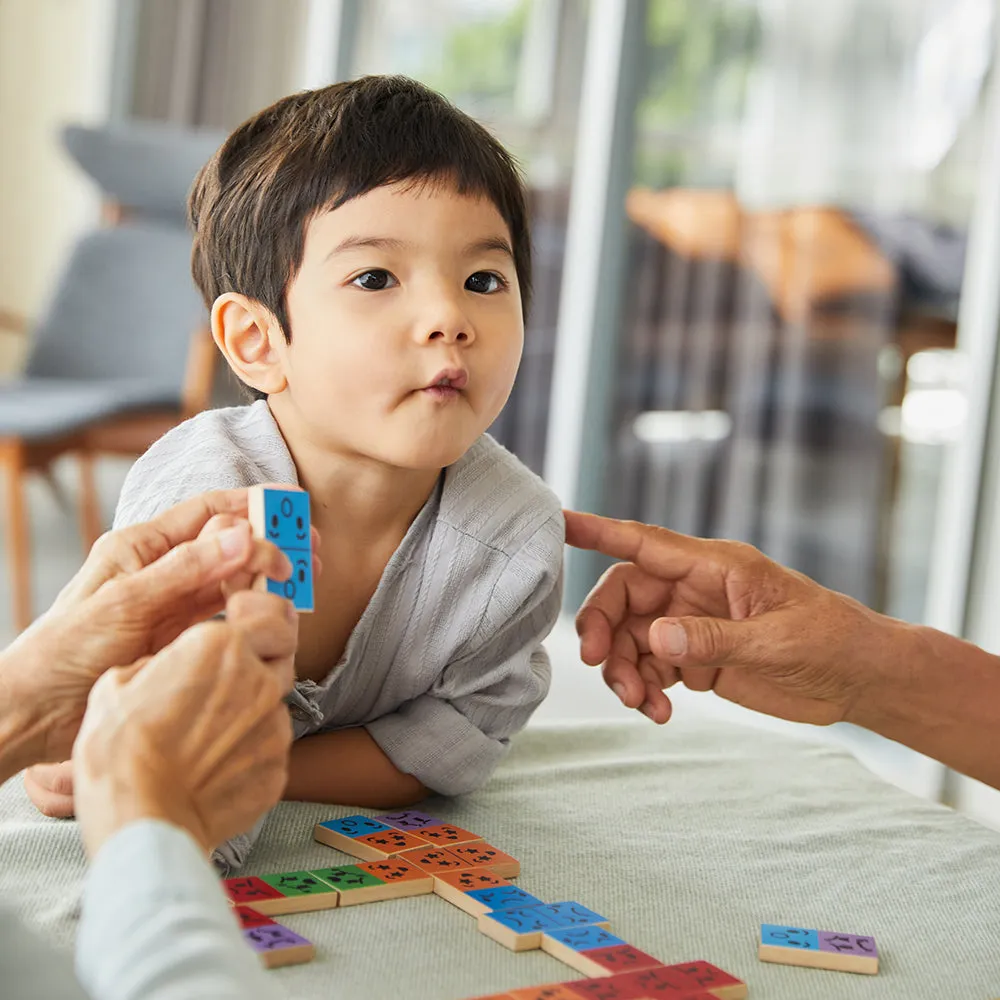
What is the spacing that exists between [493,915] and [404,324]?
1.62 feet

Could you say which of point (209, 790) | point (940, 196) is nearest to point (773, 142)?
point (940, 196)

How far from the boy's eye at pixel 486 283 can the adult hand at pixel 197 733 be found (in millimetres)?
459

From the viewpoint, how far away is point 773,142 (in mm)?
2781

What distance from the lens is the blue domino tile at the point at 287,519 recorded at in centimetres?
95

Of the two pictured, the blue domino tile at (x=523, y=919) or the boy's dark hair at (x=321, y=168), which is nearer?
the blue domino tile at (x=523, y=919)

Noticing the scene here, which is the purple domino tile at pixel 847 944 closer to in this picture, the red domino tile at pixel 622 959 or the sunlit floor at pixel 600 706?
the red domino tile at pixel 622 959

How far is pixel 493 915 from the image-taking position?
3.12ft

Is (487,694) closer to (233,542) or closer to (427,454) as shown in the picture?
(427,454)

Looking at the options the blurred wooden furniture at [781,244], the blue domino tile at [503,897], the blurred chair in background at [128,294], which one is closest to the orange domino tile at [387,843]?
the blue domino tile at [503,897]

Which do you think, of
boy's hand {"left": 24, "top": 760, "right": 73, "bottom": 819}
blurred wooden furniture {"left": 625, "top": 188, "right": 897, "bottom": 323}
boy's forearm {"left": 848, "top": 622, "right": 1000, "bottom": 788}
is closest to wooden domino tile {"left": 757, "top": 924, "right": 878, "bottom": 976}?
boy's forearm {"left": 848, "top": 622, "right": 1000, "bottom": 788}

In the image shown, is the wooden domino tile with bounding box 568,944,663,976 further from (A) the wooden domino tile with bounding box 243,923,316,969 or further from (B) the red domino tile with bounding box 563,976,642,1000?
(A) the wooden domino tile with bounding box 243,923,316,969

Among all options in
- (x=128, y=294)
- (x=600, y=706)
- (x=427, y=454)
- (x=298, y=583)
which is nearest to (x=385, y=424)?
(x=427, y=454)

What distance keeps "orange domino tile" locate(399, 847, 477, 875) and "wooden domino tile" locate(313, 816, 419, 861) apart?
0.08 feet

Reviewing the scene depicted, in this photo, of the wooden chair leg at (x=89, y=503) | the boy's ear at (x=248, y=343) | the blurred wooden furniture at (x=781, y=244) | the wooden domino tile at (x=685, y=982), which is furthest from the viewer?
the wooden chair leg at (x=89, y=503)
